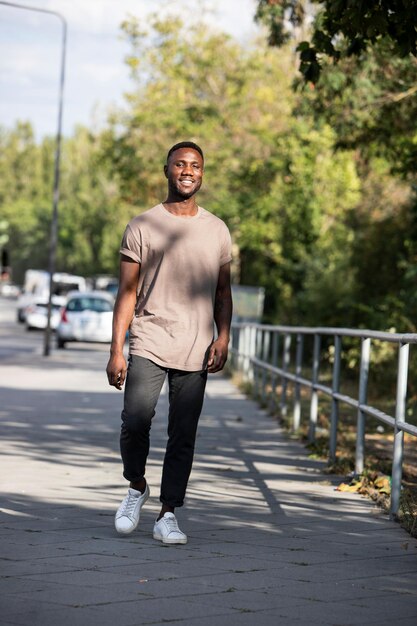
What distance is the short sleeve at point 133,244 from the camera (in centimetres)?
621

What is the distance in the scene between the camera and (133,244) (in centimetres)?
621

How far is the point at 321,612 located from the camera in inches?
193

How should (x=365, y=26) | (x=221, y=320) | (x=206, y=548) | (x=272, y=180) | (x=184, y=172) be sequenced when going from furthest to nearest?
(x=272, y=180)
(x=365, y=26)
(x=221, y=320)
(x=184, y=172)
(x=206, y=548)

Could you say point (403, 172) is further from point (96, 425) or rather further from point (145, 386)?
point (145, 386)

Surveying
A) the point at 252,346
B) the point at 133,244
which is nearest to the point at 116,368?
the point at 133,244

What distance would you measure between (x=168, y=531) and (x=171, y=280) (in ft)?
3.89

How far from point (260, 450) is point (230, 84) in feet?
117

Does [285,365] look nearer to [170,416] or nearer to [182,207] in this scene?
[170,416]

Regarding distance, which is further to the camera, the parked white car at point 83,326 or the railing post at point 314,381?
the parked white car at point 83,326

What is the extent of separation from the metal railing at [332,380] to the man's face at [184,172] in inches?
59.4

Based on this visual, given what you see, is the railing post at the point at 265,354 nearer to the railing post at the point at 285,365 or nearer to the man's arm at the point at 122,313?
A: the railing post at the point at 285,365

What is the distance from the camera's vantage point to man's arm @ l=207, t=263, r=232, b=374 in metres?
6.30

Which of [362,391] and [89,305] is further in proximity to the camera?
[89,305]

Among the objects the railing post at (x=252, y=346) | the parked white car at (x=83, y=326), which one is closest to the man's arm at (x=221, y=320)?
the railing post at (x=252, y=346)
